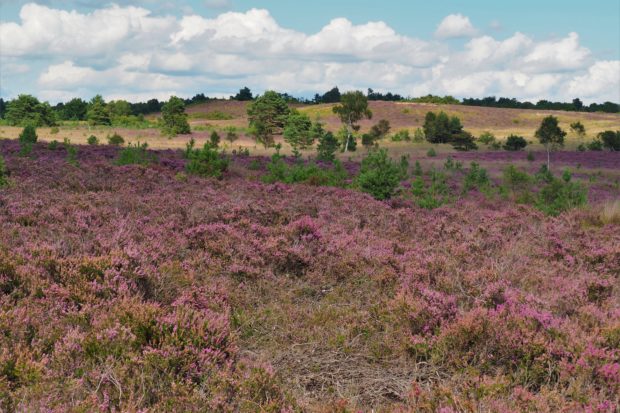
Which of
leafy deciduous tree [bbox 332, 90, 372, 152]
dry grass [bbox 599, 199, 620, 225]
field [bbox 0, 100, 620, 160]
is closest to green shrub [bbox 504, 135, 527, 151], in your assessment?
leafy deciduous tree [bbox 332, 90, 372, 152]

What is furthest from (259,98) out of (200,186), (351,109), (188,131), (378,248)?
(378,248)

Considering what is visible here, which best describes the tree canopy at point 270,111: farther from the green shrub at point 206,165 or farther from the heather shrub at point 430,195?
the green shrub at point 206,165

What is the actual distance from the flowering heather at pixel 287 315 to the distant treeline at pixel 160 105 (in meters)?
84.1

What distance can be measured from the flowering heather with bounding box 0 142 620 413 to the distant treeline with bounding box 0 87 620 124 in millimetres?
84063

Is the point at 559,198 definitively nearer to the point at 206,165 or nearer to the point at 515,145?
the point at 206,165

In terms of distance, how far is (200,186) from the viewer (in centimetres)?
1442

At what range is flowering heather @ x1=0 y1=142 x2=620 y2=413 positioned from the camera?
3910mm

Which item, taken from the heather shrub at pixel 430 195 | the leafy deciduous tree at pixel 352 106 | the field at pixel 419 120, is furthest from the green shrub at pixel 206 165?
the field at pixel 419 120

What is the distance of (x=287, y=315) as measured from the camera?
586cm

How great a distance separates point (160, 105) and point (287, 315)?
468 feet

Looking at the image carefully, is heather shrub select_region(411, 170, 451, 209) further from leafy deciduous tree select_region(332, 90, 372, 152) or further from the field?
the field

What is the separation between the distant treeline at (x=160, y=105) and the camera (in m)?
92.8

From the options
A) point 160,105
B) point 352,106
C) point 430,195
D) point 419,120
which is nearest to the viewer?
point 430,195

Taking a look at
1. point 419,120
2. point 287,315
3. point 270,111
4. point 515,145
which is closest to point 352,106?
point 515,145
